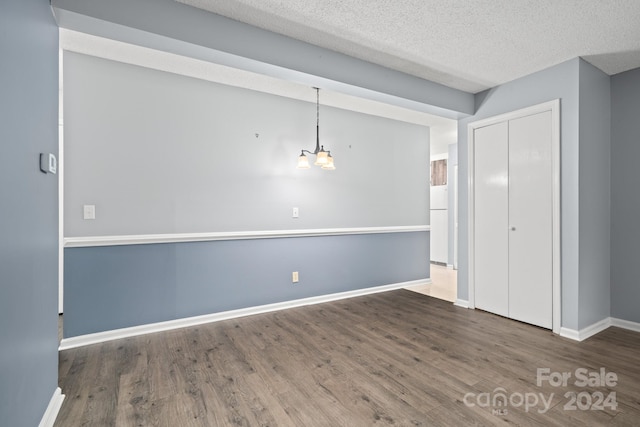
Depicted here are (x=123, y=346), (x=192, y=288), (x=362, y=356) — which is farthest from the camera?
(x=192, y=288)

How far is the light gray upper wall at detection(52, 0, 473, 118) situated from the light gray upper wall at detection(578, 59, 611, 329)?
1520 mm

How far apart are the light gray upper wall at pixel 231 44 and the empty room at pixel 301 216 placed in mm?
17

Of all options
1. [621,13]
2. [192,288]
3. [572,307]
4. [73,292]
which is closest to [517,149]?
[621,13]

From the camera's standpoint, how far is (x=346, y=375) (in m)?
2.27

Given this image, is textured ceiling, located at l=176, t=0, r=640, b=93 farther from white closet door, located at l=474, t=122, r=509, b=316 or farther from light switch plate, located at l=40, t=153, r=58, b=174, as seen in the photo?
light switch plate, located at l=40, t=153, r=58, b=174

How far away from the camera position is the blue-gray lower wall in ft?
9.29

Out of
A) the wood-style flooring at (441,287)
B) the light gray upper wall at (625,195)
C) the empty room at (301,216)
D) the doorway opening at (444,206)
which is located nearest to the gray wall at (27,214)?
the empty room at (301,216)

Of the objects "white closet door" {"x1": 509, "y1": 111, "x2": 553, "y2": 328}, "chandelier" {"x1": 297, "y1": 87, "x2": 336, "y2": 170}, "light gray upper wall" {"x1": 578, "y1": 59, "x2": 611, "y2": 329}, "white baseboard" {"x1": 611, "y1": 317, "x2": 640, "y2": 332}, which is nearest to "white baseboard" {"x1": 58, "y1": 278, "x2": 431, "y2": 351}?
"chandelier" {"x1": 297, "y1": 87, "x2": 336, "y2": 170}

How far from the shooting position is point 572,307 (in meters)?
2.91

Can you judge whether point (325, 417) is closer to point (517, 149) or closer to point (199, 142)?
point (199, 142)

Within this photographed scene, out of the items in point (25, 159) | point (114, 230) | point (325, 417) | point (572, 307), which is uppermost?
point (25, 159)

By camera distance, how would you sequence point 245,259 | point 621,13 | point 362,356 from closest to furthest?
1. point 621,13
2. point 362,356
3. point 245,259

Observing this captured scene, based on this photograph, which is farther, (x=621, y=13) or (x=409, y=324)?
(x=409, y=324)

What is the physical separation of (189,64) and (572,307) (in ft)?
13.8
